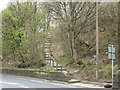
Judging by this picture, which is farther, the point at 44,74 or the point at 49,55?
the point at 49,55

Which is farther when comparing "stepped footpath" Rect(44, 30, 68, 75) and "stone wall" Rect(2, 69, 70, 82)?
"stepped footpath" Rect(44, 30, 68, 75)

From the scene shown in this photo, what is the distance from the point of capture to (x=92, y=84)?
20.1m

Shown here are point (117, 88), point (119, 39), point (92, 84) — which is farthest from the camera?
point (119, 39)

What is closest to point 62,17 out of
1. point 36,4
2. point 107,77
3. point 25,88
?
point 36,4

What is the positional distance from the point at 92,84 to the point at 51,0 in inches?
537

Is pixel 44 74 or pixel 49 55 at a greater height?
pixel 49 55

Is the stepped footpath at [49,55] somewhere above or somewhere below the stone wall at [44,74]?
above

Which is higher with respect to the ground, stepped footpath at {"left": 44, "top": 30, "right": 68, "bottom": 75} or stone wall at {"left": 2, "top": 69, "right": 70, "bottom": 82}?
stepped footpath at {"left": 44, "top": 30, "right": 68, "bottom": 75}

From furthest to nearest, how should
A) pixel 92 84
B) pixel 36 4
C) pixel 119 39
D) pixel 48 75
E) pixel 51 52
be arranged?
pixel 36 4 → pixel 51 52 → pixel 48 75 → pixel 119 39 → pixel 92 84

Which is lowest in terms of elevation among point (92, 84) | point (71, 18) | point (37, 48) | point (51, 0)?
point (92, 84)

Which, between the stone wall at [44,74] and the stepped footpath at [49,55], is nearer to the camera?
the stone wall at [44,74]

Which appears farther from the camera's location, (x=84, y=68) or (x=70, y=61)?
(x=70, y=61)

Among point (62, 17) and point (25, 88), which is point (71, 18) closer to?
point (62, 17)

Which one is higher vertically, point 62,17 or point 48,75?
point 62,17
